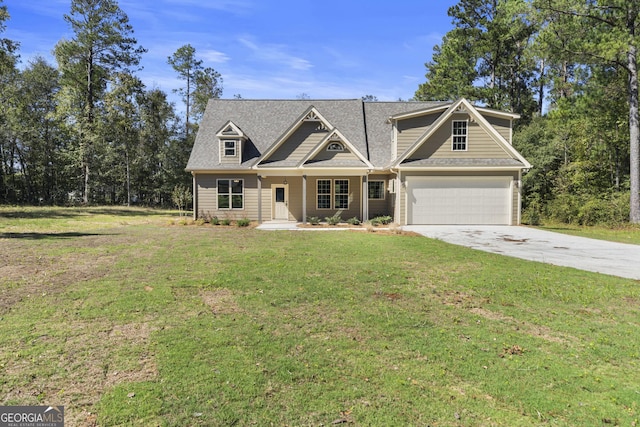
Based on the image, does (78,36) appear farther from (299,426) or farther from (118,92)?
(299,426)

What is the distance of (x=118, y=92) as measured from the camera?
33.1 metres

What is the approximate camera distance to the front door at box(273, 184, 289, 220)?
71.7 feet

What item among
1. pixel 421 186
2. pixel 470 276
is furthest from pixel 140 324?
pixel 421 186

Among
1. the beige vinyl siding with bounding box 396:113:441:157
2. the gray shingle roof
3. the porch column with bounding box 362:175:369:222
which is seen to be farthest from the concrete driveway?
the gray shingle roof

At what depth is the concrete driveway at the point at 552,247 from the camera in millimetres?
9258

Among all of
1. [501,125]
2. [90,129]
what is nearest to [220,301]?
[501,125]

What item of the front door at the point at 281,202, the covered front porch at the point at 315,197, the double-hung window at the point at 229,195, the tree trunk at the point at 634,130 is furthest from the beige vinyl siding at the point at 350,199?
the tree trunk at the point at 634,130

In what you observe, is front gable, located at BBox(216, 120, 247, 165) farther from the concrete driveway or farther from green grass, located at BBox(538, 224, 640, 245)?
green grass, located at BBox(538, 224, 640, 245)

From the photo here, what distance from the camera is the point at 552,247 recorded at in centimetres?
1195

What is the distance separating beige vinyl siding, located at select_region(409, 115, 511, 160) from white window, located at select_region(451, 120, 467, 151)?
15 centimetres

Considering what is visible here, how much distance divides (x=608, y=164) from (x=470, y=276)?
73.3ft

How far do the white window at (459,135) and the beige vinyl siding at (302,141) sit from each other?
22.4 ft

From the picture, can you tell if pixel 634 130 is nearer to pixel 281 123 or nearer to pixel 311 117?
pixel 311 117

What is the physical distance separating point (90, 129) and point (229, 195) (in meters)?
19.1
